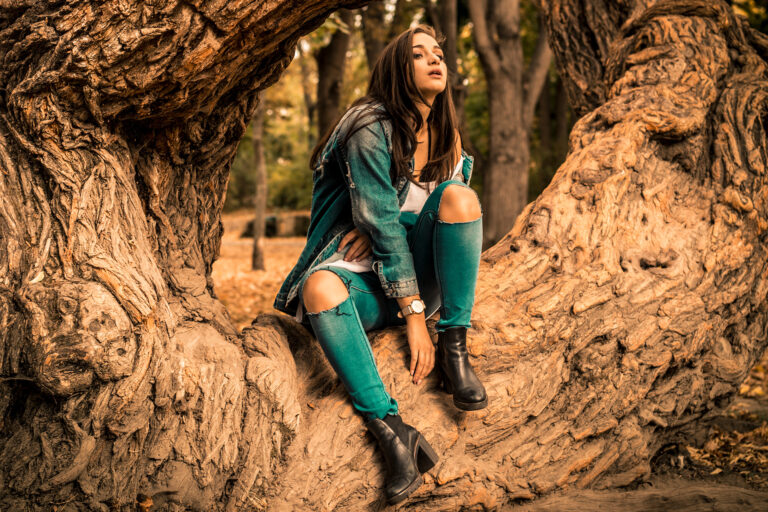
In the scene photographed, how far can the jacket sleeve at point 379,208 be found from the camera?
2674mm

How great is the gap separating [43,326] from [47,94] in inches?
33.2

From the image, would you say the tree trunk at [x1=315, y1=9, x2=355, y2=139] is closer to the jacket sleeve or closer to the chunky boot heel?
the jacket sleeve

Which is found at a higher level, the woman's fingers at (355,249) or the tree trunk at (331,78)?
the tree trunk at (331,78)

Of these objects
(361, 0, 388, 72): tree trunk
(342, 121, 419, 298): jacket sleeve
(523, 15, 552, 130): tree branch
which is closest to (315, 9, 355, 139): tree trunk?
(361, 0, 388, 72): tree trunk

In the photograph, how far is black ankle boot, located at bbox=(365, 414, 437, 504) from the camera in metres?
2.45

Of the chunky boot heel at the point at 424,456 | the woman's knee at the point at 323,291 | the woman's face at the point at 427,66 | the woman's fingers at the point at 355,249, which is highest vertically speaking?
the woman's face at the point at 427,66

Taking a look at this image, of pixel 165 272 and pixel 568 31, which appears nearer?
pixel 165 272

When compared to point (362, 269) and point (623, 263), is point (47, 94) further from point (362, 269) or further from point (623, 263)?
point (623, 263)

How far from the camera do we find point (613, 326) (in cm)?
309

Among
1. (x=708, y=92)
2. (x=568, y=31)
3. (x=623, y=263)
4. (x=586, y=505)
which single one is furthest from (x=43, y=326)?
(x=568, y=31)

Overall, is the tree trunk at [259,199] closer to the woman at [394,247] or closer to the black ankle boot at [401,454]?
the woman at [394,247]

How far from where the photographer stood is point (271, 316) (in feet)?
10.2

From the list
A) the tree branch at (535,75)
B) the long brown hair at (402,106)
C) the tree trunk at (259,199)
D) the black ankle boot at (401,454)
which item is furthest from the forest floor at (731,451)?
the tree trunk at (259,199)

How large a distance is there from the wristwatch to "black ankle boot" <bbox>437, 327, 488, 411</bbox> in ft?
0.45
